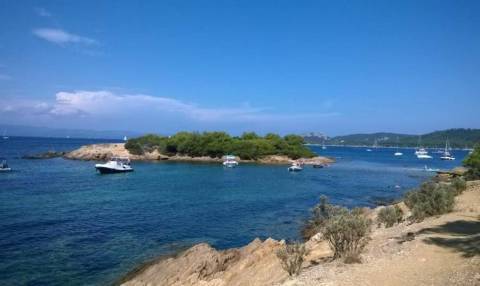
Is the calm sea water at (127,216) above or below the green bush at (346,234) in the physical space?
below

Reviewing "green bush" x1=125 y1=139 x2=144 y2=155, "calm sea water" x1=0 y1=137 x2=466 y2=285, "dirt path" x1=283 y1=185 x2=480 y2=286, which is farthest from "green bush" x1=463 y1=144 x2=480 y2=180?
"green bush" x1=125 y1=139 x2=144 y2=155

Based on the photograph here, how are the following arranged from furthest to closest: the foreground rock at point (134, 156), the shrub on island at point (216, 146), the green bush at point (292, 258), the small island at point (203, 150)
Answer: the shrub on island at point (216, 146) < the small island at point (203, 150) < the foreground rock at point (134, 156) < the green bush at point (292, 258)

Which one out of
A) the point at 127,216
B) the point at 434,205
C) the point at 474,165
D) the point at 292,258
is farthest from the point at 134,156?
the point at 292,258

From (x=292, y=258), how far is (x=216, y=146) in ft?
338

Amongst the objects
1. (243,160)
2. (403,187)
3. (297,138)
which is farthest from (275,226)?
(297,138)

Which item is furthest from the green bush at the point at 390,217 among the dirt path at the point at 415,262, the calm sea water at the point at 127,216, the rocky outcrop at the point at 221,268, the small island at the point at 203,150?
the small island at the point at 203,150

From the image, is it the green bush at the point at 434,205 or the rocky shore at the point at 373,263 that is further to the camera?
the green bush at the point at 434,205

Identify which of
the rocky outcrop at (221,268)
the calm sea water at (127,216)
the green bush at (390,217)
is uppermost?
the green bush at (390,217)

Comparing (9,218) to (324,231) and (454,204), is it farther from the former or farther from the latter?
(454,204)

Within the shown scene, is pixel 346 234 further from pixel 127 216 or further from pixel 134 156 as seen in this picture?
pixel 134 156

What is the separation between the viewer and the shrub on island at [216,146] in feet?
383

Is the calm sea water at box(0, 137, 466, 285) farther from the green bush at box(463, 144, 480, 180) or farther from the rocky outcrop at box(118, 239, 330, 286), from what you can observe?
the green bush at box(463, 144, 480, 180)

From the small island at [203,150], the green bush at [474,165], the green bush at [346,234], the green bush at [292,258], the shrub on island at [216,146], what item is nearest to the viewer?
the green bush at [292,258]

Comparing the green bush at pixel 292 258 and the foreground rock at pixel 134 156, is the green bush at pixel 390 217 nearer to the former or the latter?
the green bush at pixel 292 258
